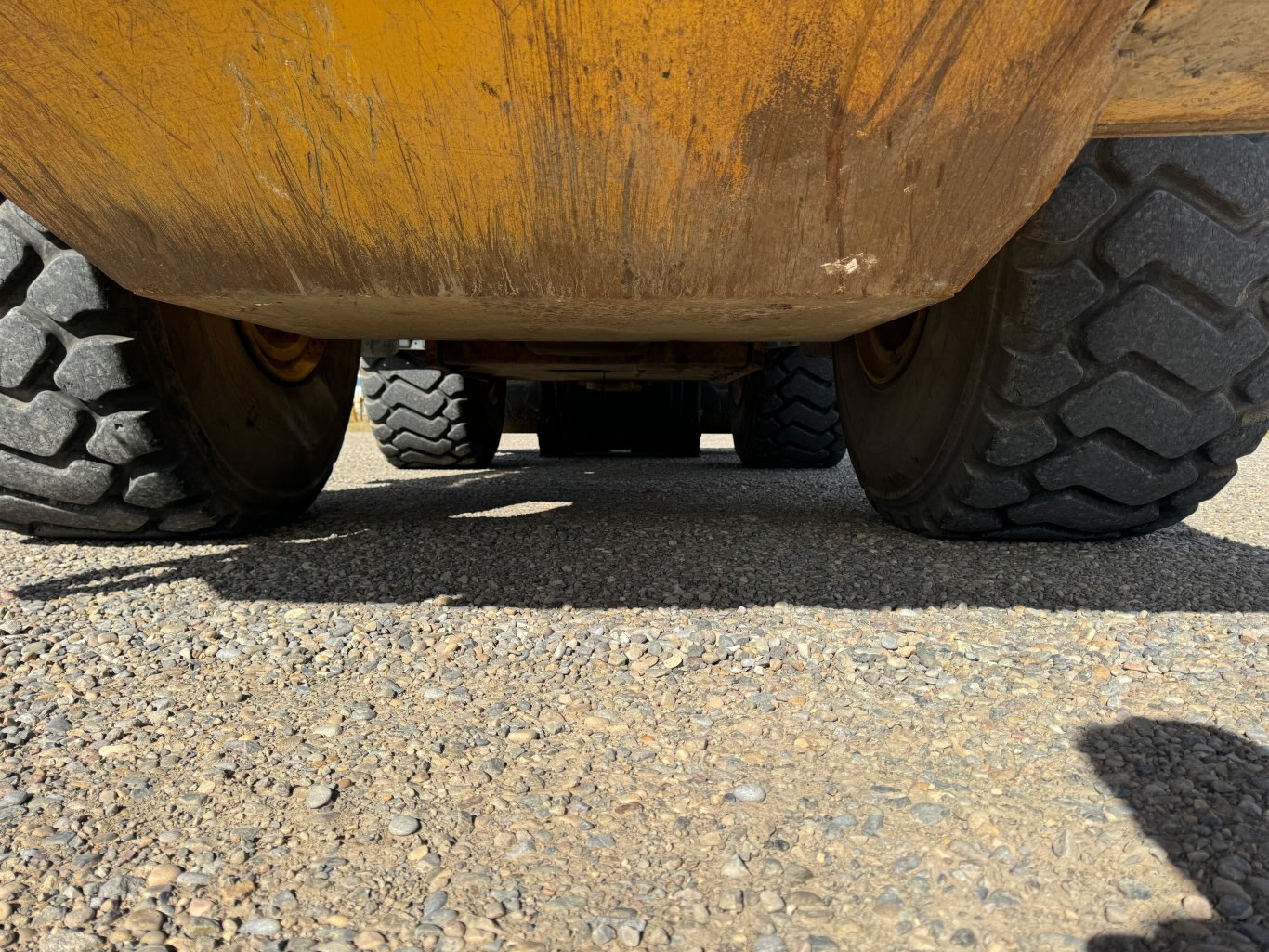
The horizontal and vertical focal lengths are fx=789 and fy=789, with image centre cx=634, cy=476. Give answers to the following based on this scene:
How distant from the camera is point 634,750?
975 millimetres

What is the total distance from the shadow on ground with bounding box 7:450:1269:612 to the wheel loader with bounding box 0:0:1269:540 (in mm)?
130

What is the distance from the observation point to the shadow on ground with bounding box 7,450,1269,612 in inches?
59.7

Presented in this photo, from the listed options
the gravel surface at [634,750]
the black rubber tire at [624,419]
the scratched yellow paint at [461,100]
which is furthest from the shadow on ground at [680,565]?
the black rubber tire at [624,419]

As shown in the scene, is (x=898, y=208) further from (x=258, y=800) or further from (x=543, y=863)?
(x=258, y=800)

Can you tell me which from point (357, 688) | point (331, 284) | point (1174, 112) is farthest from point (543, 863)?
point (1174, 112)

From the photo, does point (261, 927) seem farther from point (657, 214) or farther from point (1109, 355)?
point (1109, 355)

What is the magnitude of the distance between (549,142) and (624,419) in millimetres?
4153

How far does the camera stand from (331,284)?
108 centimetres

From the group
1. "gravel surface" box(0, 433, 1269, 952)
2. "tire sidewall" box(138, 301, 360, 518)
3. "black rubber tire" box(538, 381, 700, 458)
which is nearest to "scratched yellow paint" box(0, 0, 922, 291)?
"gravel surface" box(0, 433, 1269, 952)

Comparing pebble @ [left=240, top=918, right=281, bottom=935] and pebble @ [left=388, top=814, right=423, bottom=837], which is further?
pebble @ [left=388, top=814, right=423, bottom=837]

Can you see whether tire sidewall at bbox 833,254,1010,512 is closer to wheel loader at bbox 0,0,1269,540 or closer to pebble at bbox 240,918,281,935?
wheel loader at bbox 0,0,1269,540

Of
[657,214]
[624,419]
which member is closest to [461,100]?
[657,214]

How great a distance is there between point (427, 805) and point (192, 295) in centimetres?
81

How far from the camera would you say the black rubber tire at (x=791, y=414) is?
3770 millimetres
